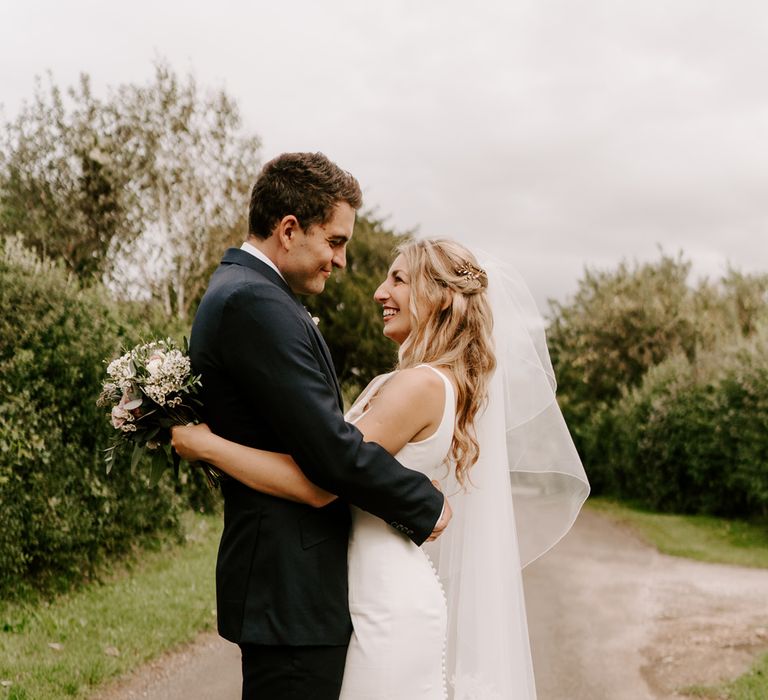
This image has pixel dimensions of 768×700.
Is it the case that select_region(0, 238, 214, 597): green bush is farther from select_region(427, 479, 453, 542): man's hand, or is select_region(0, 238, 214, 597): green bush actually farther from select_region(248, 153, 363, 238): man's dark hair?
select_region(427, 479, 453, 542): man's hand

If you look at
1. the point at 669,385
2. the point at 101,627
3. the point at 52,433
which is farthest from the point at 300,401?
the point at 669,385

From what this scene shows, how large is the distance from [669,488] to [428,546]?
16045 millimetres

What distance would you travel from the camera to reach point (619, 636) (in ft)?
24.7

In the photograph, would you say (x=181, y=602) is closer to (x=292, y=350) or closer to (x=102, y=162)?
(x=292, y=350)

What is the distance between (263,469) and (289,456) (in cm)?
9

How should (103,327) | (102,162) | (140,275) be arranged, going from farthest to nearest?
1. (140,275)
2. (102,162)
3. (103,327)

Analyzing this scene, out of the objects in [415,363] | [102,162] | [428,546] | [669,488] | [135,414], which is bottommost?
[669,488]

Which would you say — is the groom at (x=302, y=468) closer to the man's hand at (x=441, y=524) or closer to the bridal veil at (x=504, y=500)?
the man's hand at (x=441, y=524)

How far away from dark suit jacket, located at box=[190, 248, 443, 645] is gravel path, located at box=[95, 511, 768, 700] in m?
3.59

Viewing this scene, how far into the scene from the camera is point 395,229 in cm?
3462

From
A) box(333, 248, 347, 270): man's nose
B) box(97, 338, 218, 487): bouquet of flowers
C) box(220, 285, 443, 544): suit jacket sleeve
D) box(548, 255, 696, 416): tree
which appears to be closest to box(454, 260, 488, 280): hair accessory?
box(333, 248, 347, 270): man's nose

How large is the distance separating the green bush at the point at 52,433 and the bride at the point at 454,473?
4.41 meters

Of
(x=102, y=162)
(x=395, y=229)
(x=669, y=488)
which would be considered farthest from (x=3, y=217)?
(x=395, y=229)

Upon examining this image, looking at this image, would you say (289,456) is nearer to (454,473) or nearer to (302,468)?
(302,468)
